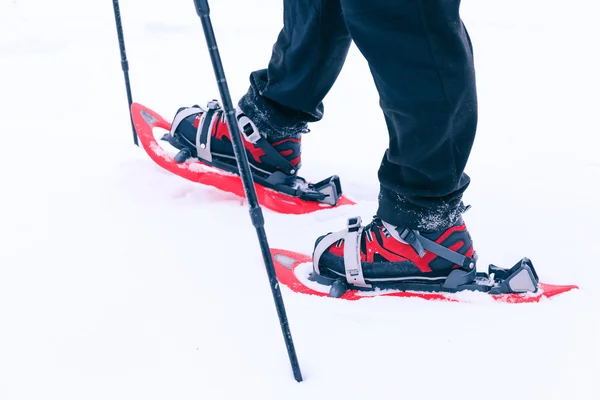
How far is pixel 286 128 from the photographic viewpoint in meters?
1.97

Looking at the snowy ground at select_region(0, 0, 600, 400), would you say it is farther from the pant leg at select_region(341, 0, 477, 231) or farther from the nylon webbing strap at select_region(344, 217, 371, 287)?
the pant leg at select_region(341, 0, 477, 231)

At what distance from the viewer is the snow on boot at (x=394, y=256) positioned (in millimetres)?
1481

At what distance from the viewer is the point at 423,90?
1258mm

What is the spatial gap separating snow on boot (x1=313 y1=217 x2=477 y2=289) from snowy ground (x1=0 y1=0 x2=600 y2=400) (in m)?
0.10

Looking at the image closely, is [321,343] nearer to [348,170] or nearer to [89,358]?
[89,358]

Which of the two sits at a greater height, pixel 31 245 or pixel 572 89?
pixel 31 245

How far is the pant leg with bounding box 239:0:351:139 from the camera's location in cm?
170

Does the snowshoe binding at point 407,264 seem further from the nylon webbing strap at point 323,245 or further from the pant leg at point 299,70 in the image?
the pant leg at point 299,70

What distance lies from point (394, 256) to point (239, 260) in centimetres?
43

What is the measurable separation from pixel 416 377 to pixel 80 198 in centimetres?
131

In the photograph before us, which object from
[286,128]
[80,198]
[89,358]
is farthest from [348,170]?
[89,358]

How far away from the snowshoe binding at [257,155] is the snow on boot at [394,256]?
47 cm

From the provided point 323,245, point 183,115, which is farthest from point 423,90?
point 183,115

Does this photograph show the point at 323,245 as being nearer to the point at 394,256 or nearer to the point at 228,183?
the point at 394,256
